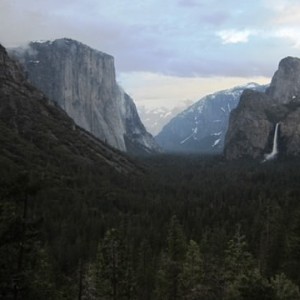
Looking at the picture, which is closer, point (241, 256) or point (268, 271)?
point (241, 256)

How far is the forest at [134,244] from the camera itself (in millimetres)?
28397

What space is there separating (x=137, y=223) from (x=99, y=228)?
1113 centimetres

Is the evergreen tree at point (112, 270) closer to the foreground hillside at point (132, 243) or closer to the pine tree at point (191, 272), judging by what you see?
the foreground hillside at point (132, 243)

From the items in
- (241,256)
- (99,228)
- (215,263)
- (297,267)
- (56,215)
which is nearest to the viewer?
(297,267)

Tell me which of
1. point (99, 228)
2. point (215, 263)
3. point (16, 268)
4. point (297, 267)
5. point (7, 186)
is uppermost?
point (7, 186)

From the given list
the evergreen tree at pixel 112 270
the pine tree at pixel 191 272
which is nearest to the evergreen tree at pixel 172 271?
the pine tree at pixel 191 272

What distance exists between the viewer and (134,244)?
363ft

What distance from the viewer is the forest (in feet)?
93.2

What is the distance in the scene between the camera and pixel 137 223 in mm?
138875

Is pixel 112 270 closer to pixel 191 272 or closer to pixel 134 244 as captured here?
pixel 191 272

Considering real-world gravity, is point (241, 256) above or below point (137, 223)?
above

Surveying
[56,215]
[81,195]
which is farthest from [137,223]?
[81,195]

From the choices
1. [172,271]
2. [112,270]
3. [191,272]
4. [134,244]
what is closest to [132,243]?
[134,244]

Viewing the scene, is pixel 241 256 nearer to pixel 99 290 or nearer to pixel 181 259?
pixel 181 259
